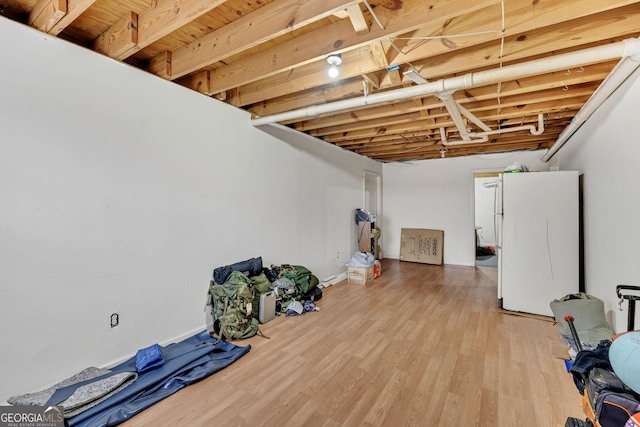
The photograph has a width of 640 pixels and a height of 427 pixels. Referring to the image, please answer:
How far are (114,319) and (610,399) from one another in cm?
310

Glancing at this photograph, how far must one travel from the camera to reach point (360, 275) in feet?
16.1

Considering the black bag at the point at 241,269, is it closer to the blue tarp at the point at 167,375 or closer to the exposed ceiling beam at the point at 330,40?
the blue tarp at the point at 167,375

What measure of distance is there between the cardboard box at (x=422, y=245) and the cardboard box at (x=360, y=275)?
2.21 m

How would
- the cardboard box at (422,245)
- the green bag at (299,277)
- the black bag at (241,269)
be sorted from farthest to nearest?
the cardboard box at (422,245)
the green bag at (299,277)
the black bag at (241,269)

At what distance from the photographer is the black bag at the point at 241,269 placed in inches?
120

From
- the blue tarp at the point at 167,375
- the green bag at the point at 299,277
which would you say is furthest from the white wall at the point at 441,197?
the blue tarp at the point at 167,375

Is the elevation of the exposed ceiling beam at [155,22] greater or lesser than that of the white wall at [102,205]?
greater

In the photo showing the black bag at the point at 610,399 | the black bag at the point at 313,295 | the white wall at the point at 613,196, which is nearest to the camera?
the black bag at the point at 610,399

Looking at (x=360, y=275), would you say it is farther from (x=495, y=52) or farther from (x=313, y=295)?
(x=495, y=52)

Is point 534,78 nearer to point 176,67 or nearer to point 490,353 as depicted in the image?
point 490,353

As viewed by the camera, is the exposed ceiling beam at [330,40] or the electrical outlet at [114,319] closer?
the exposed ceiling beam at [330,40]

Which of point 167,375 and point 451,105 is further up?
point 451,105

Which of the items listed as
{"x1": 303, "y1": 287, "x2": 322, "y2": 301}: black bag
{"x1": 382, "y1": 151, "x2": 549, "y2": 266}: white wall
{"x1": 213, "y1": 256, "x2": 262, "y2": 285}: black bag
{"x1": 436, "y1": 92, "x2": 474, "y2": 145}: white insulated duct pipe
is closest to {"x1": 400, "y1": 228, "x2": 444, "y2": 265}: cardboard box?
{"x1": 382, "y1": 151, "x2": 549, "y2": 266}: white wall

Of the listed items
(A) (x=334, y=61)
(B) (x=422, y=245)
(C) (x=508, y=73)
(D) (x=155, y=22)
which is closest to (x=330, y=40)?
(A) (x=334, y=61)
